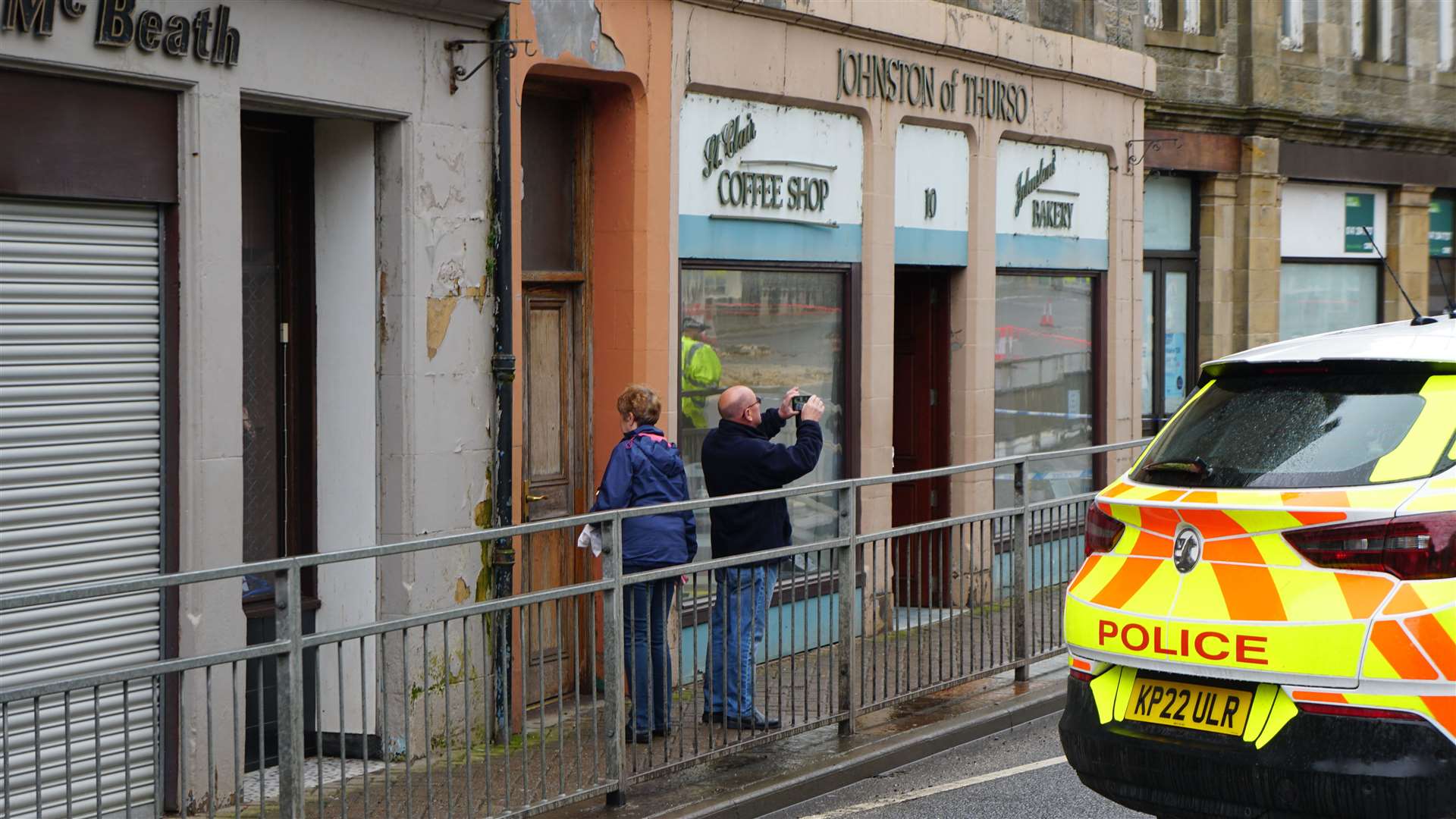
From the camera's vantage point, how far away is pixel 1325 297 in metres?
21.1

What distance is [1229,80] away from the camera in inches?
746

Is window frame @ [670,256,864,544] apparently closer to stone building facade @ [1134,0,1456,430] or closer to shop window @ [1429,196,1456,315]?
stone building facade @ [1134,0,1456,430]

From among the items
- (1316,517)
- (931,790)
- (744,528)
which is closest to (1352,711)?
(1316,517)

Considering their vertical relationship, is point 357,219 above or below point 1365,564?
above

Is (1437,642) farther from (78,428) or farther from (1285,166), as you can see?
(1285,166)

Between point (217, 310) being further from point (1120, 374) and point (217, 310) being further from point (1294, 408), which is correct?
point (1120, 374)

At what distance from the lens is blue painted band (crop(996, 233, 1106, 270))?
14.8m

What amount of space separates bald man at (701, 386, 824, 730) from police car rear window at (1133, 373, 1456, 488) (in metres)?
2.51

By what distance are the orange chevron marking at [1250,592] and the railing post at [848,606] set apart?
3.13 m

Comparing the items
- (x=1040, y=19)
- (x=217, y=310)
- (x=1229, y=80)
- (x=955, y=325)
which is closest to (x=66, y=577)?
(x=217, y=310)

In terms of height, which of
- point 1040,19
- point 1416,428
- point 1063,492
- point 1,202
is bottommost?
point 1063,492

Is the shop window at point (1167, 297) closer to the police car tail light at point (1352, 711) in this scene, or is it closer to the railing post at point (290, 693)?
the police car tail light at point (1352, 711)

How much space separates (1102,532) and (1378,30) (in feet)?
56.5

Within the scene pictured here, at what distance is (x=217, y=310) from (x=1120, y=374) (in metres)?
10.5
